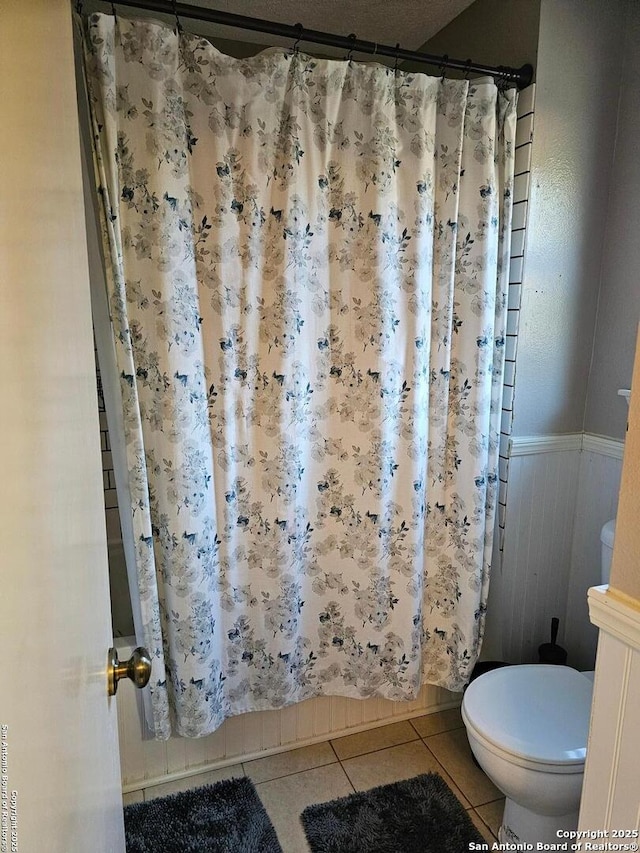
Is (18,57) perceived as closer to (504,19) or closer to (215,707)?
(215,707)

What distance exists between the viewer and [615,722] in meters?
0.91

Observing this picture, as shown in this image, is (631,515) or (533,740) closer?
(631,515)

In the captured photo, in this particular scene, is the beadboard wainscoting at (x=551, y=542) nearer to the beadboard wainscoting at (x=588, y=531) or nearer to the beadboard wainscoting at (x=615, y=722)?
the beadboard wainscoting at (x=588, y=531)

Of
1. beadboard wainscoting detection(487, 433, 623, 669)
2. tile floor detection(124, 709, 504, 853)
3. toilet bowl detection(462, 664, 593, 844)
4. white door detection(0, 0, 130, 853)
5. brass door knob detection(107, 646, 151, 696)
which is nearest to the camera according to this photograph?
white door detection(0, 0, 130, 853)

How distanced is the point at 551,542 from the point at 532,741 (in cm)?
80

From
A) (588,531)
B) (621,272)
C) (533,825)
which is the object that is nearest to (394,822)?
(533,825)

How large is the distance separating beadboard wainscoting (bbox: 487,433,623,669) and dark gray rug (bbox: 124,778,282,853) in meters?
0.99

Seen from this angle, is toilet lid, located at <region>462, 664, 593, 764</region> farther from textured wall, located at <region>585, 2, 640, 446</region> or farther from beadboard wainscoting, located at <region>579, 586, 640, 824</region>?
textured wall, located at <region>585, 2, 640, 446</region>

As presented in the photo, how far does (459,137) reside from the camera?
62.8 inches

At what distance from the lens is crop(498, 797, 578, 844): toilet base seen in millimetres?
1424

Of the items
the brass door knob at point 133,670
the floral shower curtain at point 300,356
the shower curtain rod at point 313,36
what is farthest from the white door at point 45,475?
the shower curtain rod at point 313,36

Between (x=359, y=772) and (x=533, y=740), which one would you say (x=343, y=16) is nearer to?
(x=533, y=740)

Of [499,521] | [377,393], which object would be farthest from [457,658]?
[377,393]

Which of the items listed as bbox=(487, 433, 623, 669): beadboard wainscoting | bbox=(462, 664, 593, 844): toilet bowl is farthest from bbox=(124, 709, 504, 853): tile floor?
bbox=(487, 433, 623, 669): beadboard wainscoting
